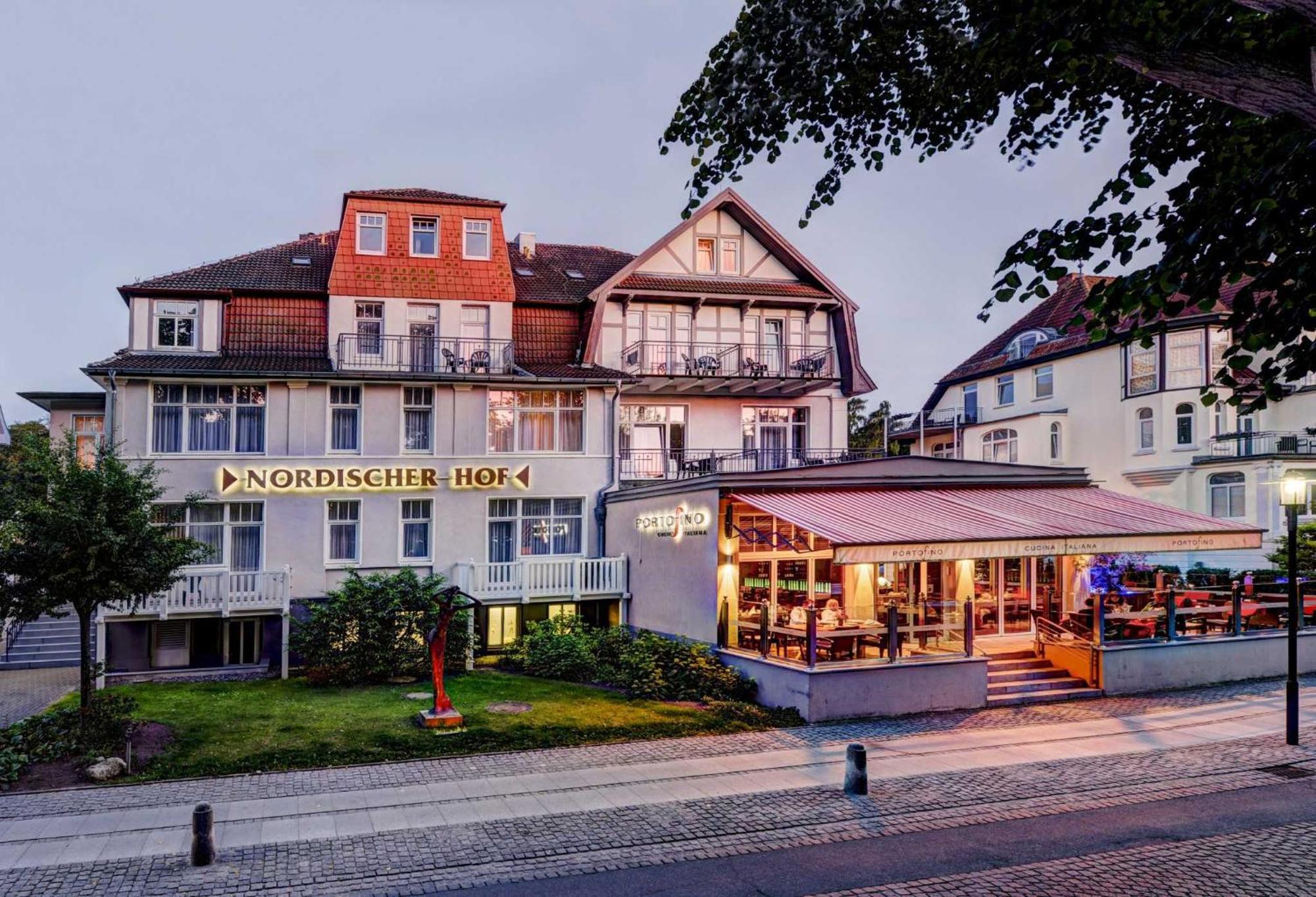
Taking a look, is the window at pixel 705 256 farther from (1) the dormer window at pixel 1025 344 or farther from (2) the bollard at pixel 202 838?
(2) the bollard at pixel 202 838

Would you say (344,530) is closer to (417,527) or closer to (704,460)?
(417,527)

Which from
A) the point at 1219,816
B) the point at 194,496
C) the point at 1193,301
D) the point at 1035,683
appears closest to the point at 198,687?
the point at 194,496

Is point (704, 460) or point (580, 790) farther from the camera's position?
point (704, 460)

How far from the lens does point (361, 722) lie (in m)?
17.5

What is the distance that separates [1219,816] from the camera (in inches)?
497

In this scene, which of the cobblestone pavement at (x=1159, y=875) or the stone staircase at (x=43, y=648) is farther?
the stone staircase at (x=43, y=648)

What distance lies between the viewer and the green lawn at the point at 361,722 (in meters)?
15.4

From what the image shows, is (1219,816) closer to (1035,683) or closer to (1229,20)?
(1035,683)

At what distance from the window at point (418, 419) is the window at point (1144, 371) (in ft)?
87.0

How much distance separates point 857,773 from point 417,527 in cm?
1557

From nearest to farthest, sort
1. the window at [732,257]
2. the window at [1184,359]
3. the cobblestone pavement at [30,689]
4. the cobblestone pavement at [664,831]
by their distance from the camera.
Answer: the cobblestone pavement at [664,831], the cobblestone pavement at [30,689], the window at [732,257], the window at [1184,359]

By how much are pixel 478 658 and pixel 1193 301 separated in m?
20.4

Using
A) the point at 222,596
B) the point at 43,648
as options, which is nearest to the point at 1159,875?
the point at 222,596

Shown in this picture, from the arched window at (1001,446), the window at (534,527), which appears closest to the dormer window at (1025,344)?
the arched window at (1001,446)
